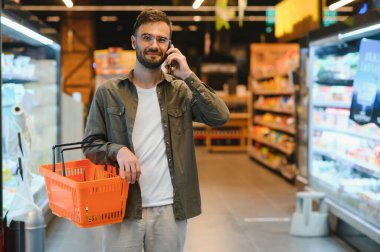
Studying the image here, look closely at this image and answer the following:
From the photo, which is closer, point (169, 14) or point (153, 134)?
point (153, 134)

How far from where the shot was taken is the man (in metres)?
2.54

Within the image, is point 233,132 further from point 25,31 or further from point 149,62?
point 149,62

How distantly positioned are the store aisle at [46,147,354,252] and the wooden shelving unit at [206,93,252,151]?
468 cm

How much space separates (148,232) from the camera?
257 centimetres

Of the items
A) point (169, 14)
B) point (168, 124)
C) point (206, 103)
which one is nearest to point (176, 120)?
point (168, 124)

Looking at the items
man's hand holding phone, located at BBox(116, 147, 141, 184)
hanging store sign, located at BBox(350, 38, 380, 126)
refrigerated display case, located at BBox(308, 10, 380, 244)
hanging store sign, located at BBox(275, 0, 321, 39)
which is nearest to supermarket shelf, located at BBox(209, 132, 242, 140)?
hanging store sign, located at BBox(275, 0, 321, 39)

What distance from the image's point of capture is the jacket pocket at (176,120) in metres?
2.63

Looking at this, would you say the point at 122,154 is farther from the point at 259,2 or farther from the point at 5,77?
the point at 259,2

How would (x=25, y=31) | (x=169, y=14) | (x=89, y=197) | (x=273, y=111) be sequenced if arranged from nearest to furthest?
(x=89, y=197), (x=25, y=31), (x=273, y=111), (x=169, y=14)

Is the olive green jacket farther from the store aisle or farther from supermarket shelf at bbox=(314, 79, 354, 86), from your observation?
supermarket shelf at bbox=(314, 79, 354, 86)

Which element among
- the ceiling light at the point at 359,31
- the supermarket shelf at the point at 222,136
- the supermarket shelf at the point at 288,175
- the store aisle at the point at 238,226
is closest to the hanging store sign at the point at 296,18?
the supermarket shelf at the point at 288,175

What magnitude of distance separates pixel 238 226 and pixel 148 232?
4073 mm

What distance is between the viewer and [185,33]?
2622cm

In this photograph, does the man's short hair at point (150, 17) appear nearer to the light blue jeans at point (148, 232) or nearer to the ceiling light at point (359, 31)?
the light blue jeans at point (148, 232)
